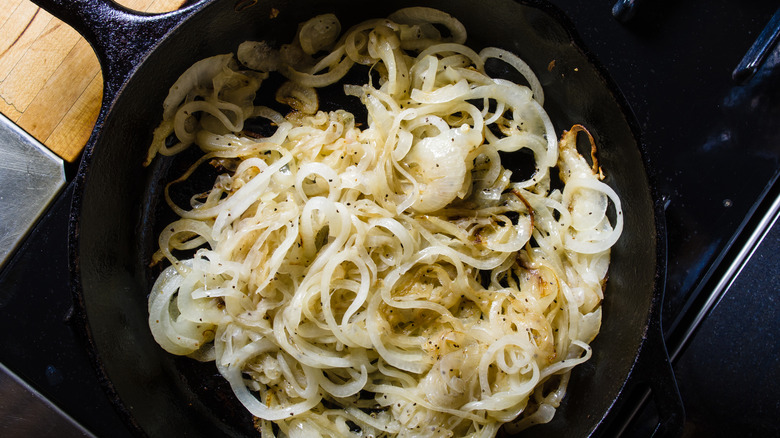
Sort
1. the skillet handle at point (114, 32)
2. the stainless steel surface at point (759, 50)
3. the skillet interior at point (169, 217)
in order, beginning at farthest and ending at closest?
the stainless steel surface at point (759, 50)
the skillet interior at point (169, 217)
the skillet handle at point (114, 32)

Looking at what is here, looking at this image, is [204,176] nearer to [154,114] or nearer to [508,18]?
[154,114]

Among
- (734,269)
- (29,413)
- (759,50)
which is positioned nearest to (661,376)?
(734,269)

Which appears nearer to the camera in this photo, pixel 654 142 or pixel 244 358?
pixel 244 358

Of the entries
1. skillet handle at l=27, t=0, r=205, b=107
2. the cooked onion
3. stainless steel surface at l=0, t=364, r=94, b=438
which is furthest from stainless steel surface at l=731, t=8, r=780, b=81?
stainless steel surface at l=0, t=364, r=94, b=438

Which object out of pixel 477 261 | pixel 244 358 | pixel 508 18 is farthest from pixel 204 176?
pixel 508 18

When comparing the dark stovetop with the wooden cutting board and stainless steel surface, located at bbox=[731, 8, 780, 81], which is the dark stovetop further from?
the wooden cutting board

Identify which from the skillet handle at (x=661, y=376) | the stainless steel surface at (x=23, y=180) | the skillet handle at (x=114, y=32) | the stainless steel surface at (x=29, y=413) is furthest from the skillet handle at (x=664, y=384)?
the stainless steel surface at (x=23, y=180)

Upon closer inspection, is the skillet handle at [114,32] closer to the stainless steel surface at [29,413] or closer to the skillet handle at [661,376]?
the stainless steel surface at [29,413]
